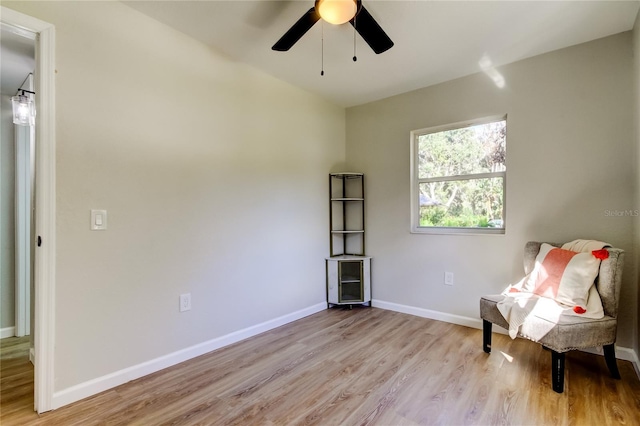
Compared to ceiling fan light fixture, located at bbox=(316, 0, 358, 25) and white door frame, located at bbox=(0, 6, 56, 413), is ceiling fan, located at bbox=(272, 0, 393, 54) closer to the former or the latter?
ceiling fan light fixture, located at bbox=(316, 0, 358, 25)

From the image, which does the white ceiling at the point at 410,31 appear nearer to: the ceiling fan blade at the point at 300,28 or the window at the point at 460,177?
the ceiling fan blade at the point at 300,28

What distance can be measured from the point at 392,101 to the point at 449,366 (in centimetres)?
272

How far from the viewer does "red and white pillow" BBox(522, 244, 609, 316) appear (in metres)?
2.00

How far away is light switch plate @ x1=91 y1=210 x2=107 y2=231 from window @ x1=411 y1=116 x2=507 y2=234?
9.09 feet

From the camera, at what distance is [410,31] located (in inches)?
88.7

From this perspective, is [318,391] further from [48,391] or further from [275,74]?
[275,74]

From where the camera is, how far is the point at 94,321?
6.14 feet

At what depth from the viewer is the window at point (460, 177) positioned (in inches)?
114

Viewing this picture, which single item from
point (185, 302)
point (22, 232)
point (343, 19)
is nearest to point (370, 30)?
point (343, 19)

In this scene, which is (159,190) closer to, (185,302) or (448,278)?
(185,302)

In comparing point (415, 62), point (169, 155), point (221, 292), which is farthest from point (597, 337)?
point (169, 155)

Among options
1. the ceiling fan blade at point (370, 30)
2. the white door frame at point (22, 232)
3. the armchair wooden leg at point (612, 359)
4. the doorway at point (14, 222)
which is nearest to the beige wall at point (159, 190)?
the doorway at point (14, 222)

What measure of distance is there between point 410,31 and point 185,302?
262 centimetres

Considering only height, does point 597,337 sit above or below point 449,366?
above
